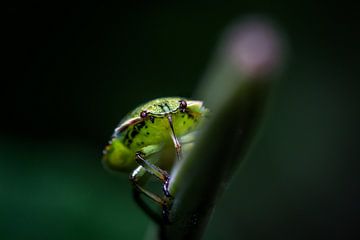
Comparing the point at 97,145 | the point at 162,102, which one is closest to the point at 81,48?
the point at 97,145

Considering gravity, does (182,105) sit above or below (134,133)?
above

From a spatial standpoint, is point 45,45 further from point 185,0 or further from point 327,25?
point 327,25

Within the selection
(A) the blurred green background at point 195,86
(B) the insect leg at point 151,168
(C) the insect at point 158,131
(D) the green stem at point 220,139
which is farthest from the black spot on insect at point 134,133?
(A) the blurred green background at point 195,86

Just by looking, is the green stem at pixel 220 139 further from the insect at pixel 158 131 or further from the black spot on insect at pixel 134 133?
the black spot on insect at pixel 134 133

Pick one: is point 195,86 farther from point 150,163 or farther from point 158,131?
point 150,163

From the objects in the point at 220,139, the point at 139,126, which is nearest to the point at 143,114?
the point at 139,126

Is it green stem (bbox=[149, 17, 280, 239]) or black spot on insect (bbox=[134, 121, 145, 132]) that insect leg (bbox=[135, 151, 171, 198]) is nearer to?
black spot on insect (bbox=[134, 121, 145, 132])

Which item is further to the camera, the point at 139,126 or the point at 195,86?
the point at 195,86

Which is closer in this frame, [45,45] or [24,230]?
[24,230]

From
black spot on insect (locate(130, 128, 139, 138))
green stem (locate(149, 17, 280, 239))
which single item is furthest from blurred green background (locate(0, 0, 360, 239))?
green stem (locate(149, 17, 280, 239))
